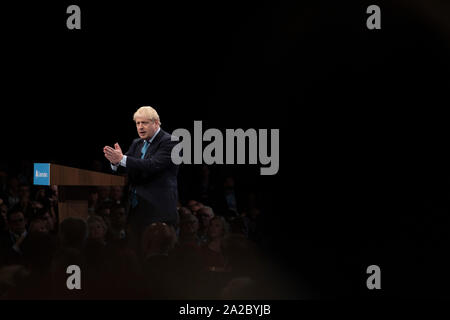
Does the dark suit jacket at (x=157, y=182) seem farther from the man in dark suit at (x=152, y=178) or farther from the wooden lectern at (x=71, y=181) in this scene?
the wooden lectern at (x=71, y=181)

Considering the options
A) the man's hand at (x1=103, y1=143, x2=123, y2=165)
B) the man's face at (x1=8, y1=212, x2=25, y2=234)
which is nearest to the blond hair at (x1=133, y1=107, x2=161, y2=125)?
the man's hand at (x1=103, y1=143, x2=123, y2=165)

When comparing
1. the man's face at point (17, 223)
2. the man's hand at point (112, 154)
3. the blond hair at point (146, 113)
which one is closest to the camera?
the man's hand at point (112, 154)

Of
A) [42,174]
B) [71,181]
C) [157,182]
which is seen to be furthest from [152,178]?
[42,174]

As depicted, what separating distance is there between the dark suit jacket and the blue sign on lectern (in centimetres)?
49

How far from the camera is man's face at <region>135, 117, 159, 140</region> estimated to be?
3.40 metres

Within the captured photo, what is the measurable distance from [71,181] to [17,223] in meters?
0.82

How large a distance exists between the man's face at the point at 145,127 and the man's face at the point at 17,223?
945 millimetres

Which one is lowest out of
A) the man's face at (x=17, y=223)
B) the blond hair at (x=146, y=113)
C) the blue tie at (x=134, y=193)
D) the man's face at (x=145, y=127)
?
the man's face at (x=17, y=223)

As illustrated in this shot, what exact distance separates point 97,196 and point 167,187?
1177 millimetres

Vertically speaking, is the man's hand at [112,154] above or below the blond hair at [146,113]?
below

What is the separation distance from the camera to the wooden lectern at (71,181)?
3047 mm

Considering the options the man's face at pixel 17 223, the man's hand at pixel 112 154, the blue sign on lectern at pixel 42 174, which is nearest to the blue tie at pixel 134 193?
the man's hand at pixel 112 154
